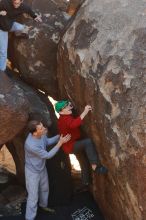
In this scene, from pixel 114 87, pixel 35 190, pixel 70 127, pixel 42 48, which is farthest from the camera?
pixel 42 48

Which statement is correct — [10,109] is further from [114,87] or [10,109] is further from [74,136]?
[114,87]

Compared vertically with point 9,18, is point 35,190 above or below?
below

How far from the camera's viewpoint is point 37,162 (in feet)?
22.0

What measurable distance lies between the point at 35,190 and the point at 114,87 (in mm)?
2131

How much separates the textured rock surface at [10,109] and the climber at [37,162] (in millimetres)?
365

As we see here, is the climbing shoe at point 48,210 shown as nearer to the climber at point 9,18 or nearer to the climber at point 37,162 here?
the climber at point 37,162

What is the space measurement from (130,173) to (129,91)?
3.28 feet

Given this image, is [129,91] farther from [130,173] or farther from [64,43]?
[64,43]

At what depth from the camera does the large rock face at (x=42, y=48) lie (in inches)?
298

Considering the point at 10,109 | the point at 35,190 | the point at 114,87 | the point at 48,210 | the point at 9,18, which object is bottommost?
the point at 48,210

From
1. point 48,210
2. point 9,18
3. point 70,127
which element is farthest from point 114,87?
point 48,210

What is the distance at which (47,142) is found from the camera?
22.1ft

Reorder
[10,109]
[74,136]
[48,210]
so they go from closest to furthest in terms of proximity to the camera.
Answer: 1. [74,136]
2. [10,109]
3. [48,210]

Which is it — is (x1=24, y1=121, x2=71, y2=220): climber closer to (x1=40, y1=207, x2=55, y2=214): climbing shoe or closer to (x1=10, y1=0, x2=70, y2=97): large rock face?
(x1=40, y1=207, x2=55, y2=214): climbing shoe
